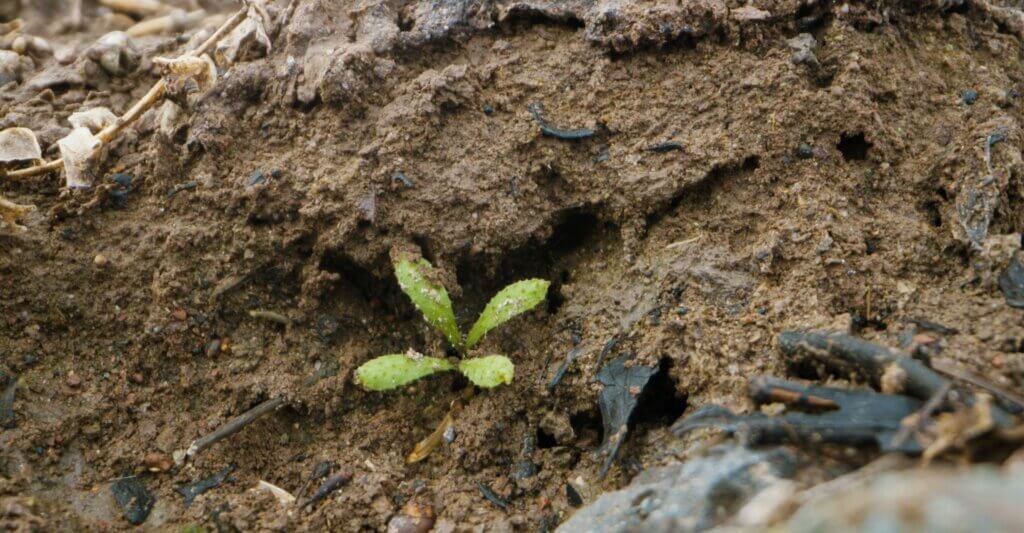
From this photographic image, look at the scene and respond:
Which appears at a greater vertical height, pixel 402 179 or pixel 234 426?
pixel 402 179

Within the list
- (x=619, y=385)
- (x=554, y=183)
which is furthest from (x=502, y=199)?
(x=619, y=385)

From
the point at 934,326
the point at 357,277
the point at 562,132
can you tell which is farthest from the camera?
the point at 357,277

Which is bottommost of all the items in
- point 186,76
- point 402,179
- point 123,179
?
point 123,179

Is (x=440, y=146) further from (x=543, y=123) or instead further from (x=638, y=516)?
(x=638, y=516)

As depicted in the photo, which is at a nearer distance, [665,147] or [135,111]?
[665,147]

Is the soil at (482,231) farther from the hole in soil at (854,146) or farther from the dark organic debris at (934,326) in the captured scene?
the dark organic debris at (934,326)

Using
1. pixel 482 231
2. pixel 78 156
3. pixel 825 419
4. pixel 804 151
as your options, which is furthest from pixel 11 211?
pixel 804 151

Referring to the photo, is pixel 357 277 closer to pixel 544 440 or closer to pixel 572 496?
pixel 544 440

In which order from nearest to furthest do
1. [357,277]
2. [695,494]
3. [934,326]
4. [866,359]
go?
[695,494], [866,359], [934,326], [357,277]
